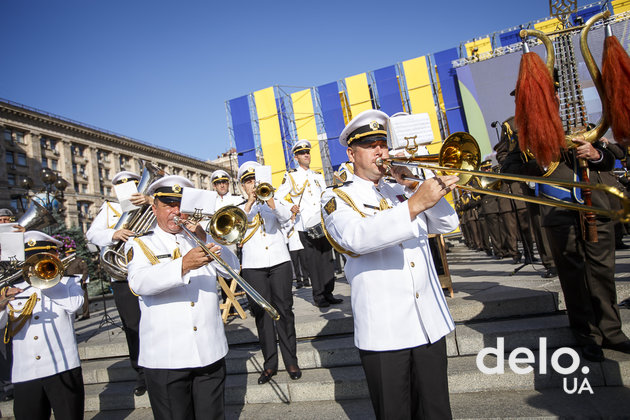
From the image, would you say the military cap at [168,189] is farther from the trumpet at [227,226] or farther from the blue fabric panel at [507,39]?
the blue fabric panel at [507,39]

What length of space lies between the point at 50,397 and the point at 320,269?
392cm

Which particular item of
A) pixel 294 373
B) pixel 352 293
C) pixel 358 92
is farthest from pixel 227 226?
pixel 358 92

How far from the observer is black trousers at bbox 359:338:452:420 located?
2227 millimetres

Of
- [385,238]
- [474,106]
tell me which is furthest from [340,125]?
[385,238]

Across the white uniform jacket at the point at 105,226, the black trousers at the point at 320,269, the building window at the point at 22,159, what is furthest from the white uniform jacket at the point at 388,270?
the building window at the point at 22,159

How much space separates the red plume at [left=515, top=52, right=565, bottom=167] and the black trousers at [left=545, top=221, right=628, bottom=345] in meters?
0.86

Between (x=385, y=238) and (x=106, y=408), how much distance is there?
5.33 metres

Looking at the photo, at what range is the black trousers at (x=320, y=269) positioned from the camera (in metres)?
6.36

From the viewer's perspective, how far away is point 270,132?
26.0 meters

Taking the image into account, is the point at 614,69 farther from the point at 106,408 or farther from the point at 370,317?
the point at 106,408

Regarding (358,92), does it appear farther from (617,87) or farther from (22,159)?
(22,159)

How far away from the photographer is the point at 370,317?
231 cm

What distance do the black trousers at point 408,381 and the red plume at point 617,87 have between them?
2338mm

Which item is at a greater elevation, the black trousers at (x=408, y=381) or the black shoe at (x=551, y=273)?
the black trousers at (x=408, y=381)
